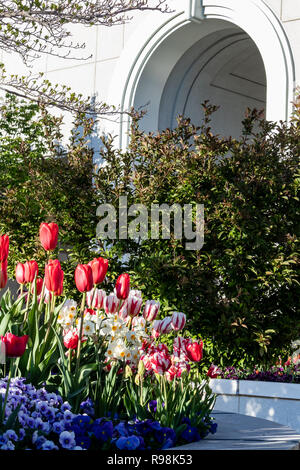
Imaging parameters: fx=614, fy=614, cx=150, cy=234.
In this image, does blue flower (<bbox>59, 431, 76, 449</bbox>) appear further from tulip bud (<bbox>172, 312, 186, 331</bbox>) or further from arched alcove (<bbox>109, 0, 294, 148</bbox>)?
arched alcove (<bbox>109, 0, 294, 148</bbox>)

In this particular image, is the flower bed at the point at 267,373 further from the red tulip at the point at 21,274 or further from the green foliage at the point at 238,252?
the red tulip at the point at 21,274

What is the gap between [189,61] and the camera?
9781 millimetres

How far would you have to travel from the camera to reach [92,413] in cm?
275

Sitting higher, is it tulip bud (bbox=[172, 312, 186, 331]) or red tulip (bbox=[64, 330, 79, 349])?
tulip bud (bbox=[172, 312, 186, 331])

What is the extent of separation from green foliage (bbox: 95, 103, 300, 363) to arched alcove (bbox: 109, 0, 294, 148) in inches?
76.2

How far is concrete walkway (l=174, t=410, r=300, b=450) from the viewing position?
8.51 feet


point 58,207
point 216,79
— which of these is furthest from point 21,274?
point 216,79

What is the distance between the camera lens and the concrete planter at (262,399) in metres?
4.91

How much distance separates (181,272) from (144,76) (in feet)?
14.6

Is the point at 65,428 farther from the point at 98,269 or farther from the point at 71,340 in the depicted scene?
the point at 98,269

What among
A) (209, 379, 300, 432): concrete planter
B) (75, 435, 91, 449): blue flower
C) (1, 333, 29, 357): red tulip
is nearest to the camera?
(1, 333, 29, 357): red tulip

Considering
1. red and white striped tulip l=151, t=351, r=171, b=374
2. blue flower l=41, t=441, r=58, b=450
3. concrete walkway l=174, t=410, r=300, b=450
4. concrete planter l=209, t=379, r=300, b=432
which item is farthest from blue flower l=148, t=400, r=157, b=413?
concrete planter l=209, t=379, r=300, b=432

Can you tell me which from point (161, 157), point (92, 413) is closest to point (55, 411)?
point (92, 413)

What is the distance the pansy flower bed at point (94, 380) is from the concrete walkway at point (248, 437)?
8 centimetres
